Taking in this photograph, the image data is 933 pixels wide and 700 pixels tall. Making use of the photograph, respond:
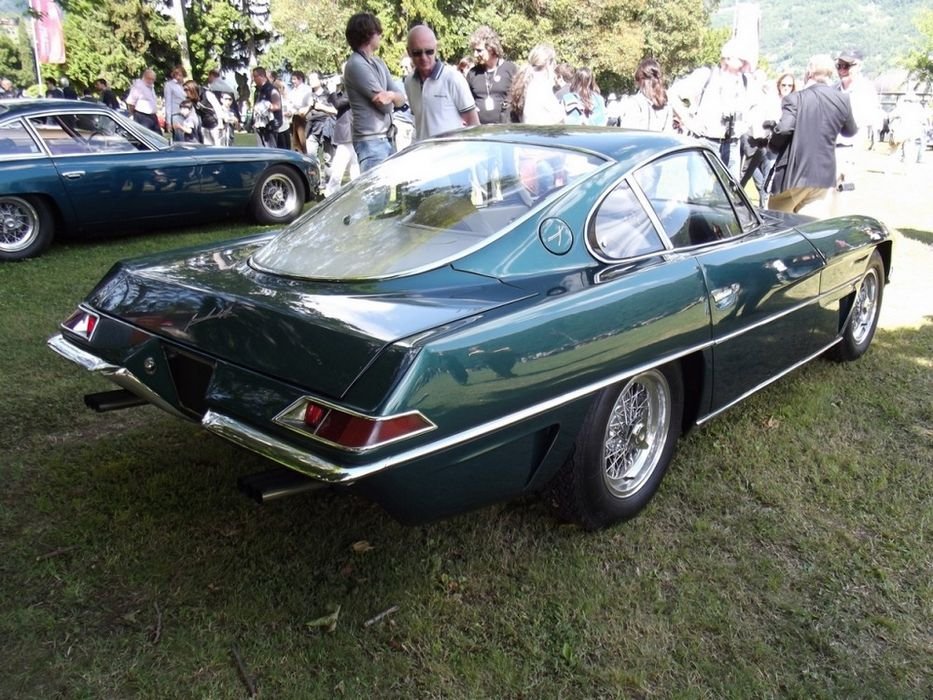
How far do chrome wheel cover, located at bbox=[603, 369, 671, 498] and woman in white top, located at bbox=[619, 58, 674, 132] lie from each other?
17.8ft

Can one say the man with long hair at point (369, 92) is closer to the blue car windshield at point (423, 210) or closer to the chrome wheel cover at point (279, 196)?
the chrome wheel cover at point (279, 196)

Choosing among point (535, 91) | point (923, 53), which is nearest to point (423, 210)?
point (535, 91)

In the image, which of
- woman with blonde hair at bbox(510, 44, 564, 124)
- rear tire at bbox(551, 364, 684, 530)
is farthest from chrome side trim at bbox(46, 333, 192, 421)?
woman with blonde hair at bbox(510, 44, 564, 124)

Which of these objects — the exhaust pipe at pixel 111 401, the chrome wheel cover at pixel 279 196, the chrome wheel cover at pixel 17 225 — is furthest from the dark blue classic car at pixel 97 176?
the exhaust pipe at pixel 111 401

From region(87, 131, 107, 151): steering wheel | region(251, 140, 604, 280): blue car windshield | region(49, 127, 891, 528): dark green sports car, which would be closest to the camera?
region(49, 127, 891, 528): dark green sports car

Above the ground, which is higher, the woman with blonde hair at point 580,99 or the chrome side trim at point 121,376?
the woman with blonde hair at point 580,99

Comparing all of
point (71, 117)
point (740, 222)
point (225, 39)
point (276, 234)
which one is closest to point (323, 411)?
point (276, 234)

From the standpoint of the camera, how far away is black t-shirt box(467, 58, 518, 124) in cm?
714

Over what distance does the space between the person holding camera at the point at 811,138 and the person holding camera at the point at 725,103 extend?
1522mm

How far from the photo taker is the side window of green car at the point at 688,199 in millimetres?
2924

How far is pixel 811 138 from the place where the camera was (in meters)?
5.98

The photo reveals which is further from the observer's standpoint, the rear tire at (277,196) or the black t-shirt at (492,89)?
the rear tire at (277,196)

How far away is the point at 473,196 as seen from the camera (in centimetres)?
278

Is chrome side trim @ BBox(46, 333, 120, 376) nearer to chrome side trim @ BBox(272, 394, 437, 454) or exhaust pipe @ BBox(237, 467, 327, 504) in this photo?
exhaust pipe @ BBox(237, 467, 327, 504)
